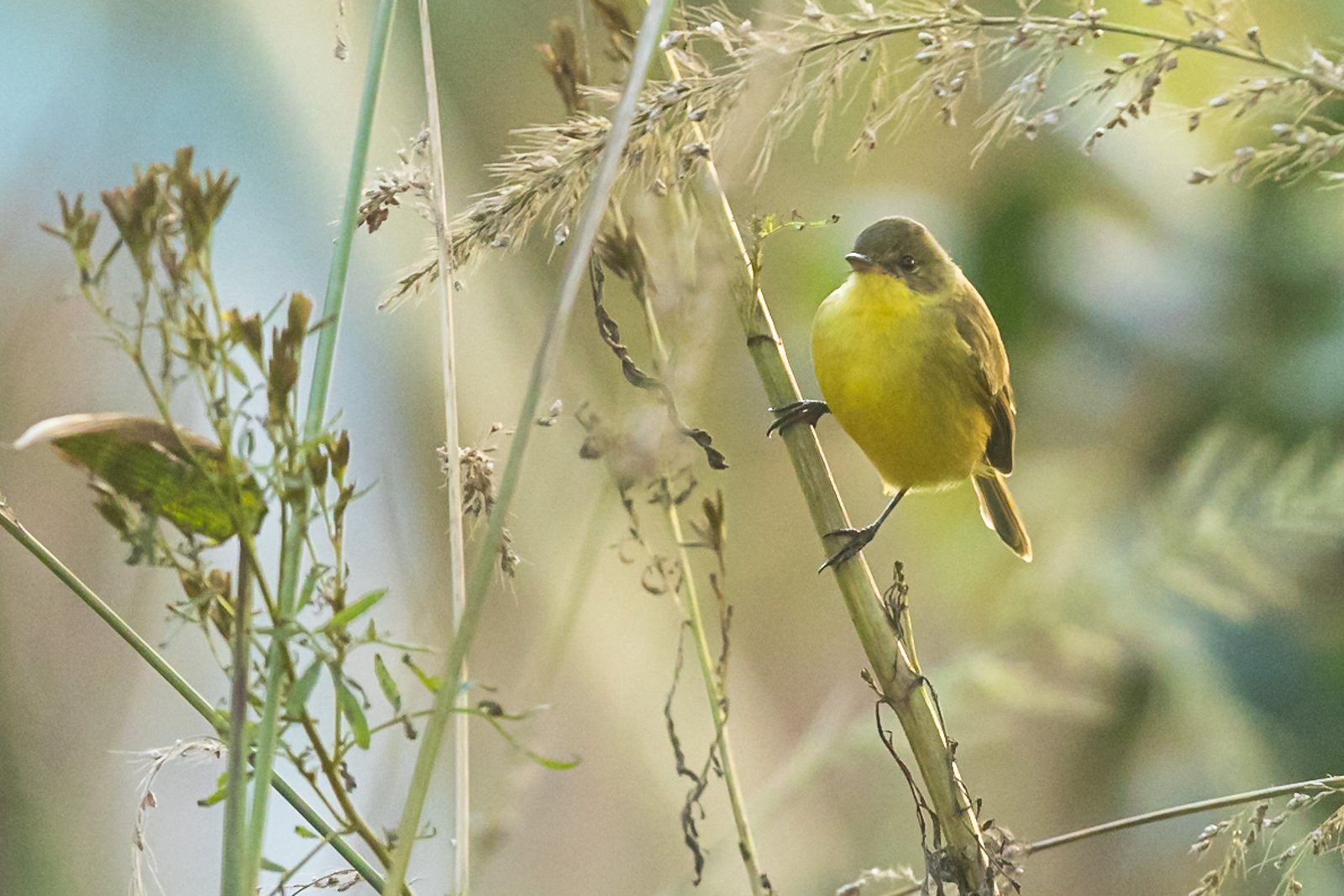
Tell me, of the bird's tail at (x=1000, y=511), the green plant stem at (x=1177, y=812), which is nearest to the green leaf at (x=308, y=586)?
the green plant stem at (x=1177, y=812)

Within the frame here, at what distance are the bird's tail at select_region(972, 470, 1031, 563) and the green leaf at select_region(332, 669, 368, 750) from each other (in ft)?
3.38

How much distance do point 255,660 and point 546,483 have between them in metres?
0.67

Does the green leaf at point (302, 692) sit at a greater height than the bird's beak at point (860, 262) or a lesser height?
lesser

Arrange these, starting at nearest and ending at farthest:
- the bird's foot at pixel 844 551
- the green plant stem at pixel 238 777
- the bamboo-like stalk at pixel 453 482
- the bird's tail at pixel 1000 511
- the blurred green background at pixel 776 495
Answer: the green plant stem at pixel 238 777
the bamboo-like stalk at pixel 453 482
the bird's foot at pixel 844 551
the blurred green background at pixel 776 495
the bird's tail at pixel 1000 511

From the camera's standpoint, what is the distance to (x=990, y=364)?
121 centimetres

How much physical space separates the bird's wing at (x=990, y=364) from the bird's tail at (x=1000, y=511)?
0.18 feet

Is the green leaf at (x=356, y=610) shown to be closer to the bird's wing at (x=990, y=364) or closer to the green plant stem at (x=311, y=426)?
the green plant stem at (x=311, y=426)

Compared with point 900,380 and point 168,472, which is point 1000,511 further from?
point 168,472

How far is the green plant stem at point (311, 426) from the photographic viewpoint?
0.37 meters

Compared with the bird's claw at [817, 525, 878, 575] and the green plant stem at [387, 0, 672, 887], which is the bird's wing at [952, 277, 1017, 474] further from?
the green plant stem at [387, 0, 672, 887]

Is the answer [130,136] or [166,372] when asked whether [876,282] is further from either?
[166,372]

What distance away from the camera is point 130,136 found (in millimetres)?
1179

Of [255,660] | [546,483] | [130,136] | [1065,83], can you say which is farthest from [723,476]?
[255,660]

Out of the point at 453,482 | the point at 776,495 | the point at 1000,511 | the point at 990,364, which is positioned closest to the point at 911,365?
the point at 990,364
